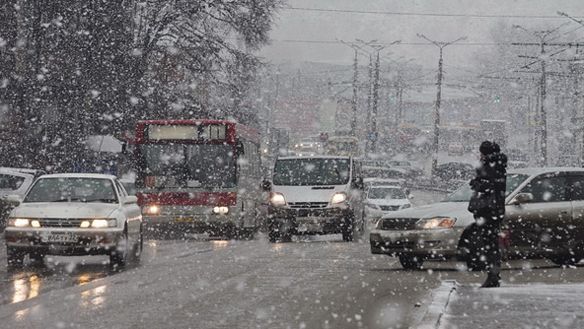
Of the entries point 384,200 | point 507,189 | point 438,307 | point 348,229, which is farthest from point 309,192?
point 438,307

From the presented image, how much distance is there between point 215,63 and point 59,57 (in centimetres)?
675

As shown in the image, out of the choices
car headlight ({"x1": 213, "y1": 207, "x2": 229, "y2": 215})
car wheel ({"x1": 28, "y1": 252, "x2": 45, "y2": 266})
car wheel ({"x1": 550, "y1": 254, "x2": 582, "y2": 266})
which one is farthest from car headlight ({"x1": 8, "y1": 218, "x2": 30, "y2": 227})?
car headlight ({"x1": 213, "y1": 207, "x2": 229, "y2": 215})

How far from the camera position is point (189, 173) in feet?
83.0

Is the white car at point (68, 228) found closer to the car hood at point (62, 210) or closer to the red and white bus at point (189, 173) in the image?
the car hood at point (62, 210)

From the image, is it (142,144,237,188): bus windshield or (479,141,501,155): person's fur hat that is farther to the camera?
(142,144,237,188): bus windshield

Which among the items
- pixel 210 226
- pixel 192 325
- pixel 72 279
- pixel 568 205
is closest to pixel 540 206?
pixel 568 205

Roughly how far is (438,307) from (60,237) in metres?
7.51

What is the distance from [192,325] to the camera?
9227 mm

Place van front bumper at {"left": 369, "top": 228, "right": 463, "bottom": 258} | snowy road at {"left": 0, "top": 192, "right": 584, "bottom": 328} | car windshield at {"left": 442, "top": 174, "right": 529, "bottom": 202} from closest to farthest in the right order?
snowy road at {"left": 0, "top": 192, "right": 584, "bottom": 328} → van front bumper at {"left": 369, "top": 228, "right": 463, "bottom": 258} → car windshield at {"left": 442, "top": 174, "right": 529, "bottom": 202}

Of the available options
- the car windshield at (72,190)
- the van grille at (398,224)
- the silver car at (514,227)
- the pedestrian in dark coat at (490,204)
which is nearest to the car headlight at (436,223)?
the silver car at (514,227)

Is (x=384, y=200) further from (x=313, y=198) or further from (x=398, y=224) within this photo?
(x=398, y=224)

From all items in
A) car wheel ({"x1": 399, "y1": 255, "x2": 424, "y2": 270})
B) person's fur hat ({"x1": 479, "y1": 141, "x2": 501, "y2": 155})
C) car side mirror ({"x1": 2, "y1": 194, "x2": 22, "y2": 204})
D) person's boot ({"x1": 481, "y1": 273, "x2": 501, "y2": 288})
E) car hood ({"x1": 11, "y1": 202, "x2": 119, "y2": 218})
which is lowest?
car wheel ({"x1": 399, "y1": 255, "x2": 424, "y2": 270})

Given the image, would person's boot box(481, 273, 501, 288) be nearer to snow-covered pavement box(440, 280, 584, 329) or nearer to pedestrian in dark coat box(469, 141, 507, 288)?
pedestrian in dark coat box(469, 141, 507, 288)

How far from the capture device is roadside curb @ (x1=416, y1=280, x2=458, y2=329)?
29.0 feet
